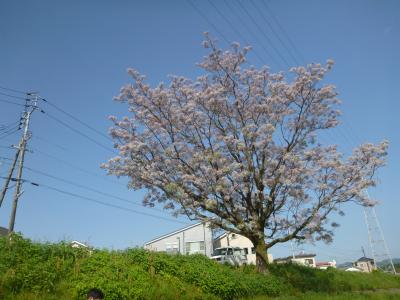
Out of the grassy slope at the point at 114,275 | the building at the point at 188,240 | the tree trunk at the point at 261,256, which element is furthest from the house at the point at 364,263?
the grassy slope at the point at 114,275

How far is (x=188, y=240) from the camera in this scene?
4656 centimetres

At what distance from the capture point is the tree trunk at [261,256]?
21.3 m

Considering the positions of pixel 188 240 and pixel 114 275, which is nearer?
pixel 114 275

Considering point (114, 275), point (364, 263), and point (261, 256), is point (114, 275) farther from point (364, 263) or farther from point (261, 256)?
point (364, 263)

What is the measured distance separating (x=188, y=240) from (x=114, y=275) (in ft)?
117

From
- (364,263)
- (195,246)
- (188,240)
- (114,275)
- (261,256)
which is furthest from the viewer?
(364,263)

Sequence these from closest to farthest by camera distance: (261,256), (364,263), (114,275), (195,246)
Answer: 1. (114,275)
2. (261,256)
3. (195,246)
4. (364,263)

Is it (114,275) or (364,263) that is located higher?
(364,263)

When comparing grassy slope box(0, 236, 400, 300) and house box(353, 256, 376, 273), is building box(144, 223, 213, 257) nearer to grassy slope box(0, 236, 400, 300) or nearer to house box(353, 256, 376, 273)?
grassy slope box(0, 236, 400, 300)

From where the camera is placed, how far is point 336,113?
74.2ft

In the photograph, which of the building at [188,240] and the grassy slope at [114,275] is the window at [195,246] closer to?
the building at [188,240]

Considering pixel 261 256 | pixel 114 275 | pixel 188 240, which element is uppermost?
pixel 188 240

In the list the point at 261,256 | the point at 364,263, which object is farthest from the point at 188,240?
the point at 364,263

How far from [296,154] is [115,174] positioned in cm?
1089
